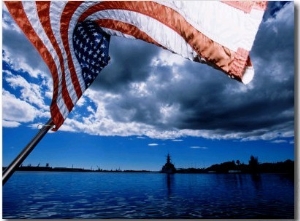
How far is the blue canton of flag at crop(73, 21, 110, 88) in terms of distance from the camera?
2.62 m

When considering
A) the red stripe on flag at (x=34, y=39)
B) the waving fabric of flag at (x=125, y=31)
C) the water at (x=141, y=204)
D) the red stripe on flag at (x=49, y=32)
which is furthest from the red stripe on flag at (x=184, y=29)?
the water at (x=141, y=204)

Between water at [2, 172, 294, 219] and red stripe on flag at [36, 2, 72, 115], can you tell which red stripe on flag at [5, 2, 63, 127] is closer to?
red stripe on flag at [36, 2, 72, 115]

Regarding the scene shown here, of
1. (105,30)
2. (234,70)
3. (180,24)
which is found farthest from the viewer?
(105,30)

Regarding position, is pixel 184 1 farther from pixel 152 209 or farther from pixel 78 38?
pixel 152 209

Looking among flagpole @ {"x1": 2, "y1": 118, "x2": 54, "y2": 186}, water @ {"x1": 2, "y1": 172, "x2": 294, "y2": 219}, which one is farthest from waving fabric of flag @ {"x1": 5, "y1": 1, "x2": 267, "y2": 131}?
water @ {"x1": 2, "y1": 172, "x2": 294, "y2": 219}

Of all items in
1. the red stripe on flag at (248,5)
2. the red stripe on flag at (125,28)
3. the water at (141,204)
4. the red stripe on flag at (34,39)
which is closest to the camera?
the red stripe on flag at (248,5)

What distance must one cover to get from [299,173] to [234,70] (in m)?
1.69

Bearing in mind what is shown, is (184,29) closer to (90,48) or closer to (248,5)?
(248,5)

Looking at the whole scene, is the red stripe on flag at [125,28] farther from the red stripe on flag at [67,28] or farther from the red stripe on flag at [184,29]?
the red stripe on flag at [67,28]

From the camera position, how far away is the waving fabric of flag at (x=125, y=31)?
1.93 m

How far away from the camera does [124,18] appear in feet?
8.21

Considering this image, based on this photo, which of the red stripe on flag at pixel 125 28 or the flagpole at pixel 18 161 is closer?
the flagpole at pixel 18 161

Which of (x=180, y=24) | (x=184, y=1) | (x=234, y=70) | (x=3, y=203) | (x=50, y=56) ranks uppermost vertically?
(x=184, y=1)

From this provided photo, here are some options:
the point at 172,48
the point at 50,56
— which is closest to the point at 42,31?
the point at 50,56
